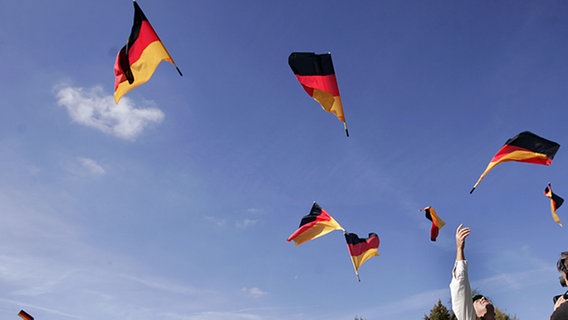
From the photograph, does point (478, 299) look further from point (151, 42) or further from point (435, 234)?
point (151, 42)

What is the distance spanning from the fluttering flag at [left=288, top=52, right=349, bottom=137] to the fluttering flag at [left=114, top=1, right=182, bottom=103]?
2.35 m

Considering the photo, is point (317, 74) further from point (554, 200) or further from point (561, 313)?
point (554, 200)

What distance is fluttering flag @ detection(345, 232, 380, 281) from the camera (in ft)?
41.4

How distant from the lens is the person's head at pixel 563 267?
426 cm

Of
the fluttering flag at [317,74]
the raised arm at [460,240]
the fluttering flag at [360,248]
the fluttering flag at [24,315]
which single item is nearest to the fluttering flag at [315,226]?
the fluttering flag at [360,248]

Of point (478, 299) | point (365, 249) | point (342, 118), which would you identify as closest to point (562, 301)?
point (478, 299)

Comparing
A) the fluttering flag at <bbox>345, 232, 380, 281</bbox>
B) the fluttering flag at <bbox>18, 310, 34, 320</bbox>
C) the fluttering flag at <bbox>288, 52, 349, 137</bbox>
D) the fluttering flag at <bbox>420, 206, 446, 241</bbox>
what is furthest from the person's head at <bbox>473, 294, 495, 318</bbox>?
the fluttering flag at <bbox>18, 310, 34, 320</bbox>

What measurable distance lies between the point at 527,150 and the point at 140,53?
308 inches

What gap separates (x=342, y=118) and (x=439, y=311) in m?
28.4

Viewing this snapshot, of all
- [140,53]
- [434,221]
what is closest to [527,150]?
[434,221]

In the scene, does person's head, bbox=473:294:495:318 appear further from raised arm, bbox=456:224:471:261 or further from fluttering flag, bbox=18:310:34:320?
fluttering flag, bbox=18:310:34:320

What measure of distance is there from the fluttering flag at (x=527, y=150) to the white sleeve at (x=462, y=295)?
586 centimetres

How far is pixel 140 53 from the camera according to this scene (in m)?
8.55

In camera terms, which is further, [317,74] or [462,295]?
[317,74]
